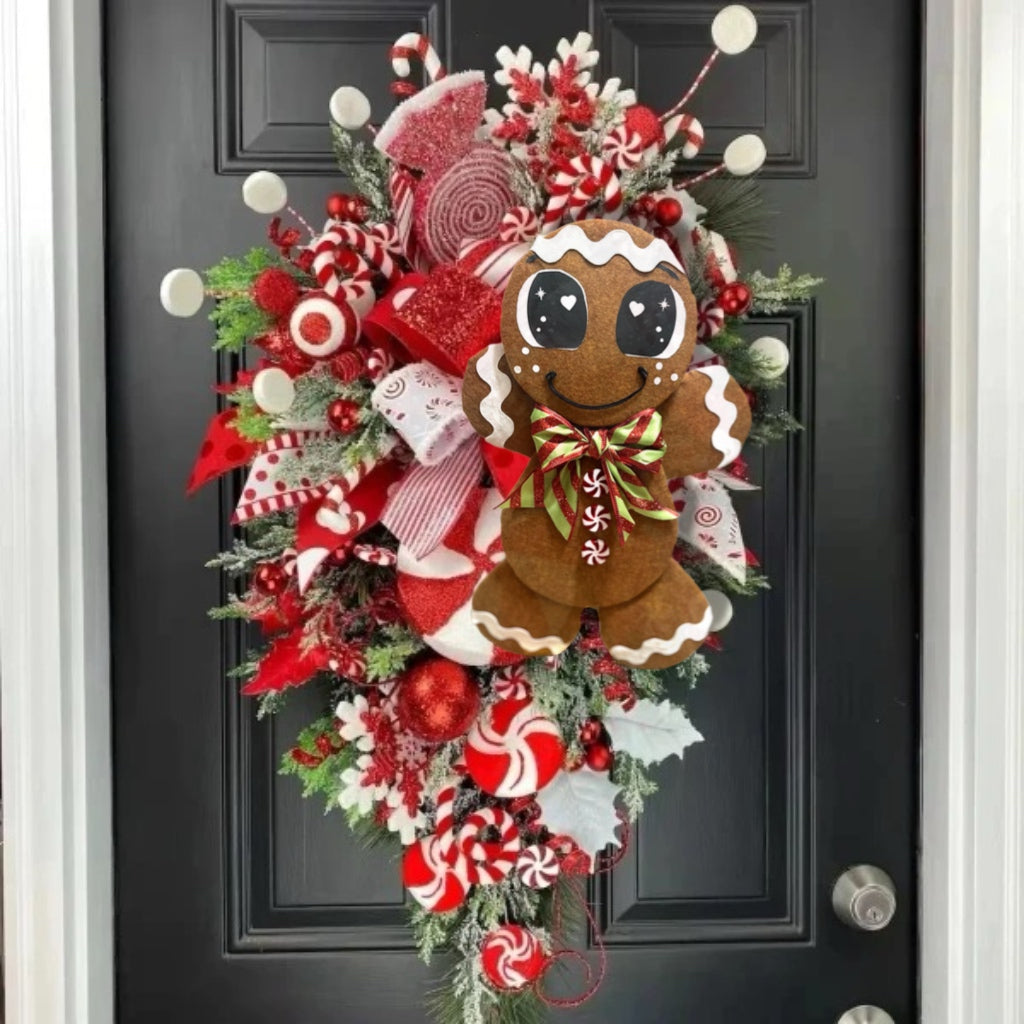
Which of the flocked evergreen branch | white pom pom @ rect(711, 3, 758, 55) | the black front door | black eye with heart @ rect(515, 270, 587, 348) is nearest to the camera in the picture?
black eye with heart @ rect(515, 270, 587, 348)

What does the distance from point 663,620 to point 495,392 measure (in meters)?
0.24

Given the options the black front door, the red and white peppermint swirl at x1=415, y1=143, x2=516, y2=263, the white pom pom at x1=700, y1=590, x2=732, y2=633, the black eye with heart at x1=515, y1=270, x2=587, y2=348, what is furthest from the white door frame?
the black eye with heart at x1=515, y1=270, x2=587, y2=348

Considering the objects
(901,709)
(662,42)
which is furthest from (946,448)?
(662,42)

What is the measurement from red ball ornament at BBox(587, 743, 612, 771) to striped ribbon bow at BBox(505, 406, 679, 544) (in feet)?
0.90

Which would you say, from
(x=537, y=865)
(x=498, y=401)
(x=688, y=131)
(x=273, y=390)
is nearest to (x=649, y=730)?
(x=537, y=865)

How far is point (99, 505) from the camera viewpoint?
1.02 m

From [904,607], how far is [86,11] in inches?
47.1

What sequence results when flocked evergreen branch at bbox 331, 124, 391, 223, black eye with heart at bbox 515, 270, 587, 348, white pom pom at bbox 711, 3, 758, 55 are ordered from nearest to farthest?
1. black eye with heart at bbox 515, 270, 587, 348
2. white pom pom at bbox 711, 3, 758, 55
3. flocked evergreen branch at bbox 331, 124, 391, 223

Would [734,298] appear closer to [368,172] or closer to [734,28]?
[734,28]

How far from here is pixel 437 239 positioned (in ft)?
2.75

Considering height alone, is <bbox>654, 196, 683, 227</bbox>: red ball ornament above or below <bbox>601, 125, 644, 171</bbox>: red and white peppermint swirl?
below

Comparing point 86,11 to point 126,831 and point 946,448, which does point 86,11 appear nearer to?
point 126,831

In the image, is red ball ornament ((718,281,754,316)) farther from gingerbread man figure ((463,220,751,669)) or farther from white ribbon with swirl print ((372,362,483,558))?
white ribbon with swirl print ((372,362,483,558))

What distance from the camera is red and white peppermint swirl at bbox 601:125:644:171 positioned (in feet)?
2.68
